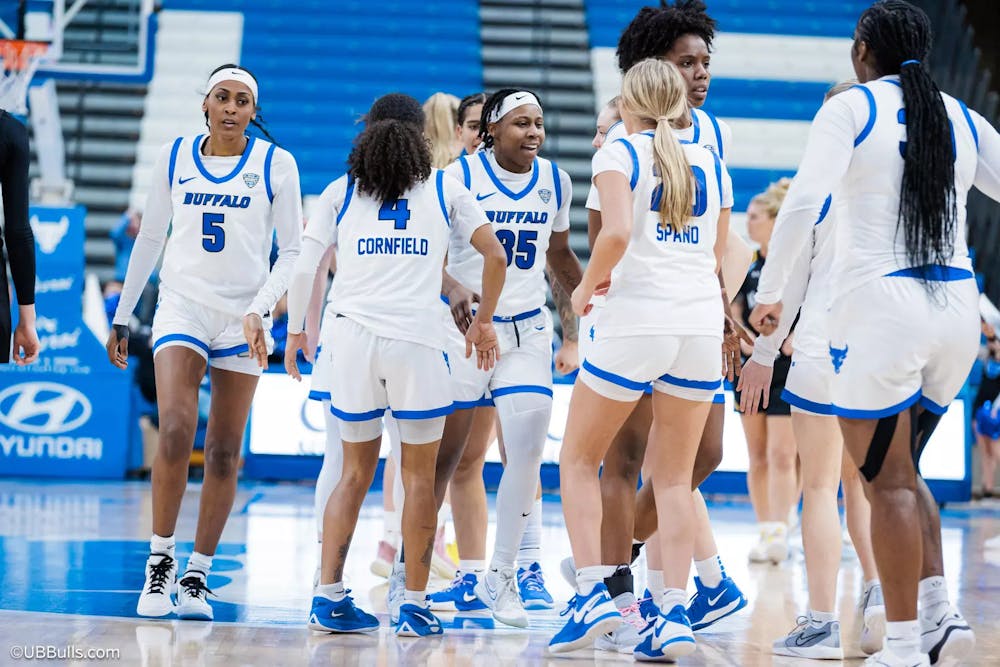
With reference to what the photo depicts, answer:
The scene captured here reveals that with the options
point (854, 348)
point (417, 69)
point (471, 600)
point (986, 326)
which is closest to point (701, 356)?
point (854, 348)

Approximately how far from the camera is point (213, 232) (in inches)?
172

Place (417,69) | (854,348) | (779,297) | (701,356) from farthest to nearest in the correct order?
(417,69) < (701,356) < (779,297) < (854,348)

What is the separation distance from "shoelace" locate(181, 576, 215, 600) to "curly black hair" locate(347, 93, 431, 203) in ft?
4.79

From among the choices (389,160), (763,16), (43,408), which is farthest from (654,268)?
(763,16)

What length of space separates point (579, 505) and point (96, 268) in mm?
10227

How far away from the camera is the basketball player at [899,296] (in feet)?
10.2

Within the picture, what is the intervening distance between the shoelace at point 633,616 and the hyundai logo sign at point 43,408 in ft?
19.9

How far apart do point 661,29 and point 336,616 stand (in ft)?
7.37

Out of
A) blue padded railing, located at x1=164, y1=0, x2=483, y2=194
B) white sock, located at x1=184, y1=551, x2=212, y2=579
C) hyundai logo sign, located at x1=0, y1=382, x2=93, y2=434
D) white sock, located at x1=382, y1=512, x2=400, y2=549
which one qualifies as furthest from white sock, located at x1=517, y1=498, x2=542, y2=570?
blue padded railing, located at x1=164, y1=0, x2=483, y2=194

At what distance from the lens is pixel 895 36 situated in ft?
10.8

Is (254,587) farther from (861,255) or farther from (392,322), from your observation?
(861,255)

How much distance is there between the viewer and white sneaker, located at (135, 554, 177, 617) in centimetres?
413

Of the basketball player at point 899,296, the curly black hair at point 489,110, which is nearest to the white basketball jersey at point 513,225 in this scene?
the curly black hair at point 489,110

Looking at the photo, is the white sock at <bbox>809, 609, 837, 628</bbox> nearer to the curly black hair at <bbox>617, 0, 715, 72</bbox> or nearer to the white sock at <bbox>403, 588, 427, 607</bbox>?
the white sock at <bbox>403, 588, 427, 607</bbox>
